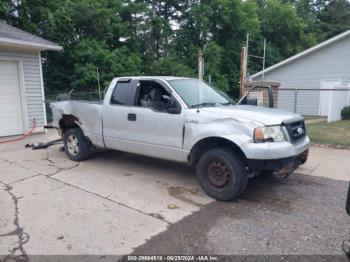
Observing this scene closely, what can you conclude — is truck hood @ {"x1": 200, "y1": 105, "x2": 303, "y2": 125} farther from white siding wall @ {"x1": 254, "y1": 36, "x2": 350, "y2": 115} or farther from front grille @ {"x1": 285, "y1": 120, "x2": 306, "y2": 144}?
white siding wall @ {"x1": 254, "y1": 36, "x2": 350, "y2": 115}

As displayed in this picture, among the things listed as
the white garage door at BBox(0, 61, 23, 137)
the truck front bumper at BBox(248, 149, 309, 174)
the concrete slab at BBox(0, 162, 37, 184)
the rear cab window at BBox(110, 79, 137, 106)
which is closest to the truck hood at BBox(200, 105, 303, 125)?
the truck front bumper at BBox(248, 149, 309, 174)

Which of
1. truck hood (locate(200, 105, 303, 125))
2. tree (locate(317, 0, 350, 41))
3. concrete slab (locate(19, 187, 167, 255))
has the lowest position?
concrete slab (locate(19, 187, 167, 255))

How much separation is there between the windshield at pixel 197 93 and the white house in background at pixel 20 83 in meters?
6.79

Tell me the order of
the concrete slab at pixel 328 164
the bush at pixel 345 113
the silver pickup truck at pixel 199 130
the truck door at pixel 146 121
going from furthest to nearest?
the bush at pixel 345 113
the concrete slab at pixel 328 164
the truck door at pixel 146 121
the silver pickup truck at pixel 199 130

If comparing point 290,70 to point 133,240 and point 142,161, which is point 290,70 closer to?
point 142,161

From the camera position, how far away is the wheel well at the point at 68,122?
6.70m

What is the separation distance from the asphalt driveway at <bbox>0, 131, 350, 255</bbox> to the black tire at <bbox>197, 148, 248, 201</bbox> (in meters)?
0.19

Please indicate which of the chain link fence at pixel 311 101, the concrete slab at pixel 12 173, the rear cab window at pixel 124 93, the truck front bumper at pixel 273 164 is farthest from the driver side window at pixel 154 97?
the chain link fence at pixel 311 101

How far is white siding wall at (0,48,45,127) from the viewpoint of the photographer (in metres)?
10.4

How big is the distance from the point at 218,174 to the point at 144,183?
1.48 metres

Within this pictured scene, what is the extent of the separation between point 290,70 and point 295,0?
2308 centimetres

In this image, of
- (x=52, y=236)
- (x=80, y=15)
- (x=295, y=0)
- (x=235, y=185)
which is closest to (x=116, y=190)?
(x=52, y=236)

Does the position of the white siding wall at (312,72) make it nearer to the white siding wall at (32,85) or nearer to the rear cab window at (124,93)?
the white siding wall at (32,85)

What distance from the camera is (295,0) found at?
37.9 metres
